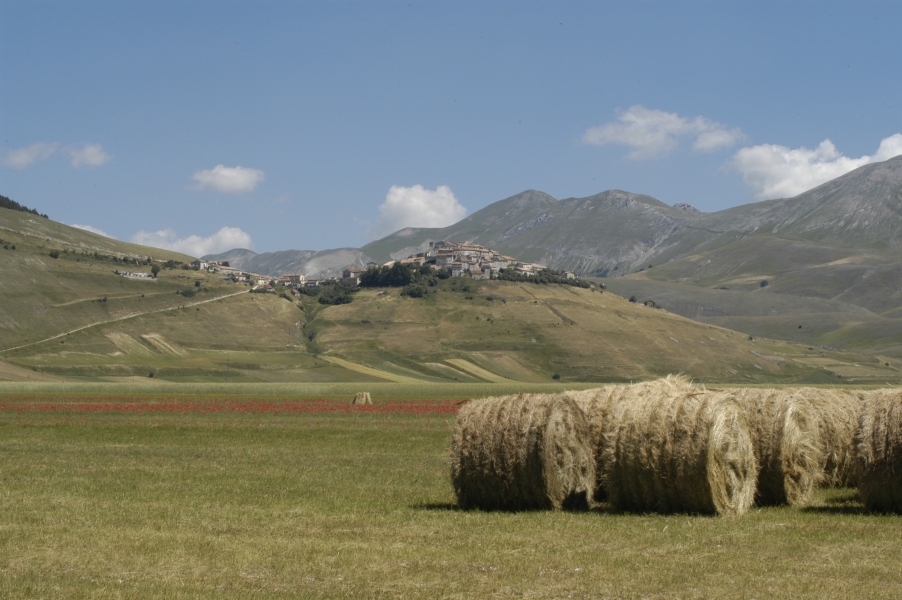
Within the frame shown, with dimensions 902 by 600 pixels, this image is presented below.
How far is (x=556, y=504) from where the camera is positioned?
1670 centimetres

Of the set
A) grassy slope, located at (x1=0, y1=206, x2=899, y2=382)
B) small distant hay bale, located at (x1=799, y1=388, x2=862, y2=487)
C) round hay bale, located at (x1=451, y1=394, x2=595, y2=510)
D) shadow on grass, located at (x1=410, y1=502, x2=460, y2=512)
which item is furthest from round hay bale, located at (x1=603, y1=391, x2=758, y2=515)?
grassy slope, located at (x1=0, y1=206, x2=899, y2=382)

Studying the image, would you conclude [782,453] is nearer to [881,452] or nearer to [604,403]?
[881,452]

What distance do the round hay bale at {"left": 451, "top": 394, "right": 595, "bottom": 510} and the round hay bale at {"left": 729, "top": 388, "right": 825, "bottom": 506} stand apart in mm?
3218

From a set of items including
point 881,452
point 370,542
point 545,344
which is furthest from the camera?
point 545,344

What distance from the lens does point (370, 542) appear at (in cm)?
1388

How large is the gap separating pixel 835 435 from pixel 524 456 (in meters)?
7.02

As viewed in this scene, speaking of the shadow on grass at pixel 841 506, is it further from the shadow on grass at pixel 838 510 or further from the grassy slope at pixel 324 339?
the grassy slope at pixel 324 339

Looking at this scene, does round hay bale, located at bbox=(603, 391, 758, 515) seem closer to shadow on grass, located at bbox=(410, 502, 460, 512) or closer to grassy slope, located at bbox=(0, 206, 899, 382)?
shadow on grass, located at bbox=(410, 502, 460, 512)

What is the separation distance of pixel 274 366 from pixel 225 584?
13839 centimetres

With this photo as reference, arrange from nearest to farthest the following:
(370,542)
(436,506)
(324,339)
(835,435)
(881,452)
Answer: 1. (370,542)
2. (881,452)
3. (436,506)
4. (835,435)
5. (324,339)

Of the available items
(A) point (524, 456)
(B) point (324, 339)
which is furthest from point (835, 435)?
(B) point (324, 339)

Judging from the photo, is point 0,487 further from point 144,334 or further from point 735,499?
point 144,334

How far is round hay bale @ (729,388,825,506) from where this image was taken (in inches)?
682

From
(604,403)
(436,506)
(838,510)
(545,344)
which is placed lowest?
(436,506)
